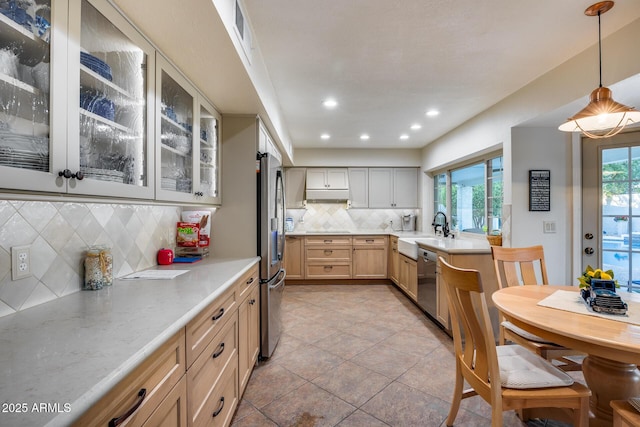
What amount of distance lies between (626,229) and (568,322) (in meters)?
2.03

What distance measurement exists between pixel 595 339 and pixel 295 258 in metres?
4.01

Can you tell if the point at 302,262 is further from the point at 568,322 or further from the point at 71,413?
the point at 71,413

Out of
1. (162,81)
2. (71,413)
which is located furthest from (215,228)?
(71,413)

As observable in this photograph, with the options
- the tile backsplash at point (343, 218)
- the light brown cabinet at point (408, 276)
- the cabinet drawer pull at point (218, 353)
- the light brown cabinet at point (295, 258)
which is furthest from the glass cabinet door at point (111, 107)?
the tile backsplash at point (343, 218)

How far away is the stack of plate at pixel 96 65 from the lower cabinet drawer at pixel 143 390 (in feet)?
3.39

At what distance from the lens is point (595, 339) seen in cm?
117

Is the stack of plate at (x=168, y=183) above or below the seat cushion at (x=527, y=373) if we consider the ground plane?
above

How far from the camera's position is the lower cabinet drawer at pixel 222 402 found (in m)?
1.26

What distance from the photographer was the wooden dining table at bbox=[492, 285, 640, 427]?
1169 mm

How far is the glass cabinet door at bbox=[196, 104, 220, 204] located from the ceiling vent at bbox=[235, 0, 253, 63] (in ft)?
1.94

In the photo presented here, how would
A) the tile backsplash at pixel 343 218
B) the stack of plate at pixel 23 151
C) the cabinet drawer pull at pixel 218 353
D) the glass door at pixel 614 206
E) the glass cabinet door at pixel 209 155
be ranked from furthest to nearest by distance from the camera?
the tile backsplash at pixel 343 218 → the glass door at pixel 614 206 → the glass cabinet door at pixel 209 155 → the cabinet drawer pull at pixel 218 353 → the stack of plate at pixel 23 151

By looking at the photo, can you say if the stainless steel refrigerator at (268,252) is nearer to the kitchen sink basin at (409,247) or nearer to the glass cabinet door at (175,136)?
the glass cabinet door at (175,136)

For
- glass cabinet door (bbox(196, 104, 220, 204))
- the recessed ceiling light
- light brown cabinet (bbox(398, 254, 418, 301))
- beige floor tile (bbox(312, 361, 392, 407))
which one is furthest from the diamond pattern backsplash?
light brown cabinet (bbox(398, 254, 418, 301))

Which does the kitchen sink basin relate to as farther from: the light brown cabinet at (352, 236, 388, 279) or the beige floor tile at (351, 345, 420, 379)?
the beige floor tile at (351, 345, 420, 379)
